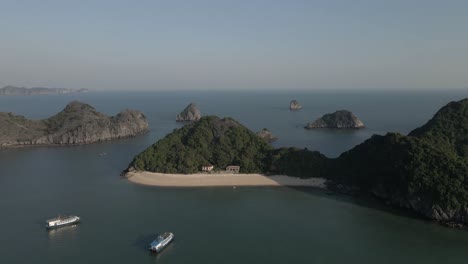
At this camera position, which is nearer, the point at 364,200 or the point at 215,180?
the point at 364,200

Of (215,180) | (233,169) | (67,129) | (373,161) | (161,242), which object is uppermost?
(373,161)

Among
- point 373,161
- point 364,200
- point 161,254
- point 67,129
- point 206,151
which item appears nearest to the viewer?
point 161,254

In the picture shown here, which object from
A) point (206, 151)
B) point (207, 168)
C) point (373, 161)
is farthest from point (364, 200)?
point (206, 151)

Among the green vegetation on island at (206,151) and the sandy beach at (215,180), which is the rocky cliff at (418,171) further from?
the green vegetation on island at (206,151)

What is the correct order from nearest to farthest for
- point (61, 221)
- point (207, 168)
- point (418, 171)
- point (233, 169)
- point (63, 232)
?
point (63, 232) < point (61, 221) < point (418, 171) < point (233, 169) < point (207, 168)

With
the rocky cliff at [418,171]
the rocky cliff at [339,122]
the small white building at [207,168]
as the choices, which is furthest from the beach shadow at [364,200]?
the rocky cliff at [339,122]

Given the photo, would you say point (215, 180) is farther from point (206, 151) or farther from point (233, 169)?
point (206, 151)

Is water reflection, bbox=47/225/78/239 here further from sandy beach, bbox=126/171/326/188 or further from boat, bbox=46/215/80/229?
sandy beach, bbox=126/171/326/188

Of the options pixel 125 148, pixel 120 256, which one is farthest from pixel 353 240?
pixel 125 148
